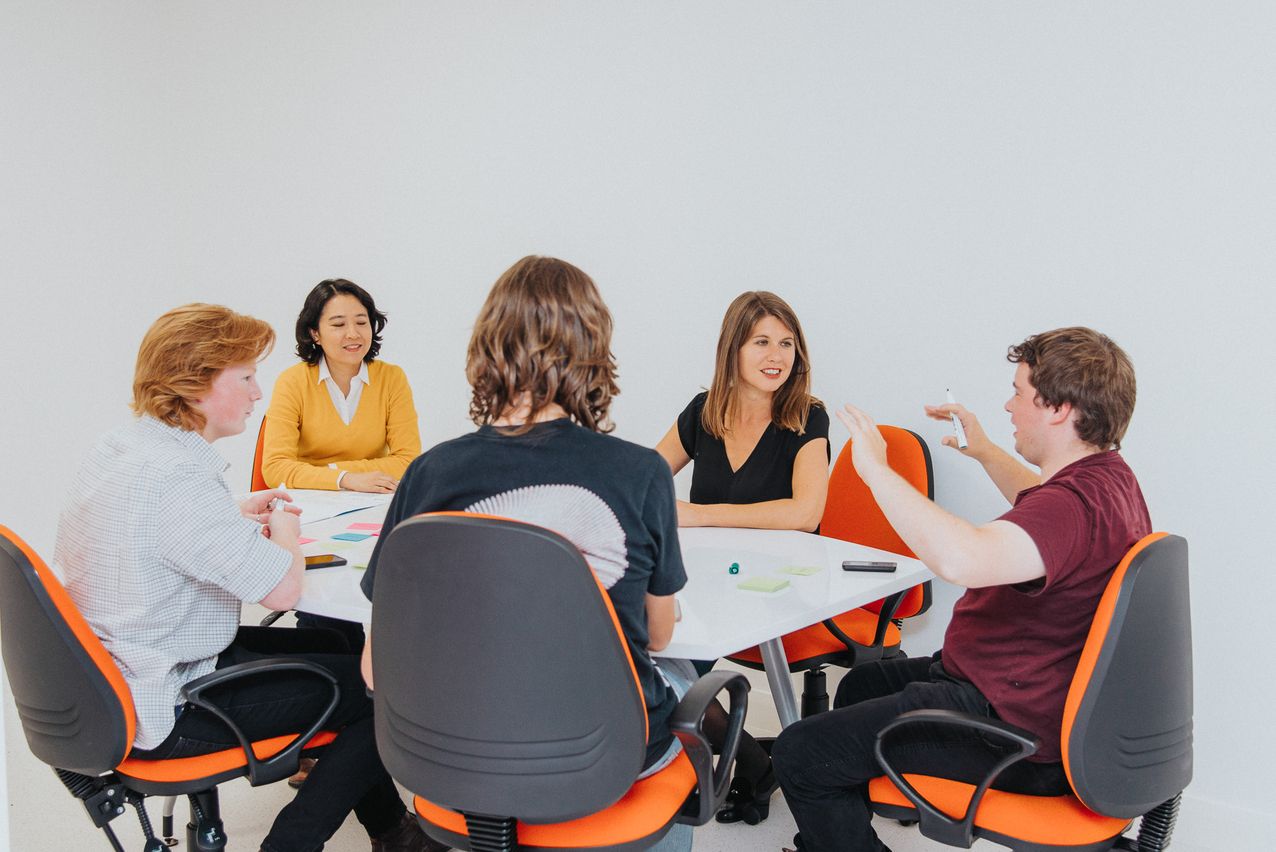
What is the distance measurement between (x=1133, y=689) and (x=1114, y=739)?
87 millimetres

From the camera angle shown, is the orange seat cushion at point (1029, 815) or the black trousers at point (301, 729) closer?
the orange seat cushion at point (1029, 815)

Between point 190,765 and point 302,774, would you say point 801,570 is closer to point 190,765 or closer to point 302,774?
point 190,765

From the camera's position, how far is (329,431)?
357cm

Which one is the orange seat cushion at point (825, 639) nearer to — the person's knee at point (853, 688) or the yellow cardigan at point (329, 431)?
the person's knee at point (853, 688)

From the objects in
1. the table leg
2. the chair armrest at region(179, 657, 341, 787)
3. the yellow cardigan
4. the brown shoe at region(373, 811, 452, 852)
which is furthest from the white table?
the brown shoe at region(373, 811, 452, 852)

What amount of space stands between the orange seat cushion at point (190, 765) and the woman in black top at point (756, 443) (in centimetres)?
123

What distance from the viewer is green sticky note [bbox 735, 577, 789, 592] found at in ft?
7.07

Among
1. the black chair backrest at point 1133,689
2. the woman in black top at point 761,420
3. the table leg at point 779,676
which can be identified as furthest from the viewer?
the woman in black top at point 761,420

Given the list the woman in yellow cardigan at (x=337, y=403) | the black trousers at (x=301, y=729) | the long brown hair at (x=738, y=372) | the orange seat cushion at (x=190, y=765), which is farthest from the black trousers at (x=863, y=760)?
the woman in yellow cardigan at (x=337, y=403)

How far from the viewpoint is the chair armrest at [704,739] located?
5.50 feet

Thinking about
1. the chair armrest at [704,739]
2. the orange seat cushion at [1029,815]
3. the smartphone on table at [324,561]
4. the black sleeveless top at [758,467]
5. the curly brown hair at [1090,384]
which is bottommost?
the orange seat cushion at [1029,815]

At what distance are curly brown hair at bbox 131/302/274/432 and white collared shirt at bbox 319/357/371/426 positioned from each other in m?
1.45

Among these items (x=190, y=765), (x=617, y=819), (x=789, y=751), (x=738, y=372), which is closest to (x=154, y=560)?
(x=190, y=765)

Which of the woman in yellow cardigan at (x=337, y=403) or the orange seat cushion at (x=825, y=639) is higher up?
the woman in yellow cardigan at (x=337, y=403)
